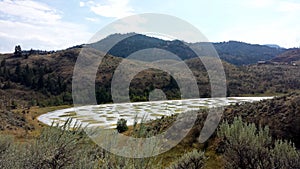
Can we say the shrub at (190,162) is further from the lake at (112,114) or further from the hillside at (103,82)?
the hillside at (103,82)

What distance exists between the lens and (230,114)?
71.4ft

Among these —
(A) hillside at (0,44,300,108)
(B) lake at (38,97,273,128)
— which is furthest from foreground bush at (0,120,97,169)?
(A) hillside at (0,44,300,108)

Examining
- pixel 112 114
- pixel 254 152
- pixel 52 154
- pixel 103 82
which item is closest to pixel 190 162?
pixel 254 152

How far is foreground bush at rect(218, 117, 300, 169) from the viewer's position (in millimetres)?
10617

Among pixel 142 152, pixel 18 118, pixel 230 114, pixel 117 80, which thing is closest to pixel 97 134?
pixel 142 152

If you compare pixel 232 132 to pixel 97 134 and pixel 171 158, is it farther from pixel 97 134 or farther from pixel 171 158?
pixel 171 158

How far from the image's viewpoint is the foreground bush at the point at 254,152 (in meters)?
10.6

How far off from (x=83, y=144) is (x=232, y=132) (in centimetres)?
637

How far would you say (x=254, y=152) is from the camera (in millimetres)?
11375

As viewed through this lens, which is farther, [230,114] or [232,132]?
[230,114]

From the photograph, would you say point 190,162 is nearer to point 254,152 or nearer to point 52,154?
point 254,152

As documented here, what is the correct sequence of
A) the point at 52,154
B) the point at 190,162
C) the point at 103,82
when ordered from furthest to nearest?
1. the point at 103,82
2. the point at 190,162
3. the point at 52,154

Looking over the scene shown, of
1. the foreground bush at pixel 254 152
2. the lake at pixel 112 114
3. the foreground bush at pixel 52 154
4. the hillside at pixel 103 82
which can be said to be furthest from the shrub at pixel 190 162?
the hillside at pixel 103 82

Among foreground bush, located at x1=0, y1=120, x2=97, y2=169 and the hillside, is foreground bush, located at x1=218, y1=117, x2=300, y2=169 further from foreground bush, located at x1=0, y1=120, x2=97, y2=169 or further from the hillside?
the hillside
